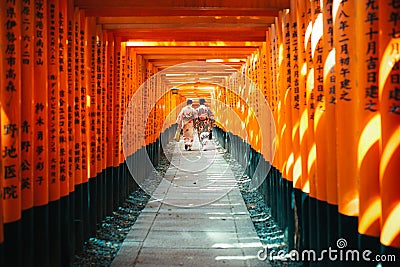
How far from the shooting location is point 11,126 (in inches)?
127

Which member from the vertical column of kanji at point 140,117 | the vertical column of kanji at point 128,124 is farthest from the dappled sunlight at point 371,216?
the vertical column of kanji at point 140,117

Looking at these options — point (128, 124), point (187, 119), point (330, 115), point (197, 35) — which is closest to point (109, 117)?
point (128, 124)

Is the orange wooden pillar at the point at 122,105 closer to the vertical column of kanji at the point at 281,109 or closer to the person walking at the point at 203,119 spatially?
the vertical column of kanji at the point at 281,109

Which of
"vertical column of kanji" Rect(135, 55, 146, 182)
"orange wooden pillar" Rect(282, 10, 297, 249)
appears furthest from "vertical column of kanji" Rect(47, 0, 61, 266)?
"vertical column of kanji" Rect(135, 55, 146, 182)

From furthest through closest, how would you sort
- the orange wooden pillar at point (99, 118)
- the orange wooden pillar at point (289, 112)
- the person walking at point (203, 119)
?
the person walking at point (203, 119), the orange wooden pillar at point (99, 118), the orange wooden pillar at point (289, 112)

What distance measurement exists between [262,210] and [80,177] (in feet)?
12.0

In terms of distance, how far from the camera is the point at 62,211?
439 centimetres

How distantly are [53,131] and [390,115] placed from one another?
304 centimetres

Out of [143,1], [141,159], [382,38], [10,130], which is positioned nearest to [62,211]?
[10,130]

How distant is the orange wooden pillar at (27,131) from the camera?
11.4 ft

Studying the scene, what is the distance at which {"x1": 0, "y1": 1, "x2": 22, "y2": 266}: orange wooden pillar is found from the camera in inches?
123

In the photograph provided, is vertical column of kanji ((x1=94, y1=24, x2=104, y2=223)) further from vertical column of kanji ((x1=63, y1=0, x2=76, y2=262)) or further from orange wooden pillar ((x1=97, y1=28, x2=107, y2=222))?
vertical column of kanji ((x1=63, y1=0, x2=76, y2=262))

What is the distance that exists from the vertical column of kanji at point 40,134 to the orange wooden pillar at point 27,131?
8.2 inches

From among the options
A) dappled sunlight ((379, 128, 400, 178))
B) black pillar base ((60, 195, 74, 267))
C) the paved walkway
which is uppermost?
dappled sunlight ((379, 128, 400, 178))
